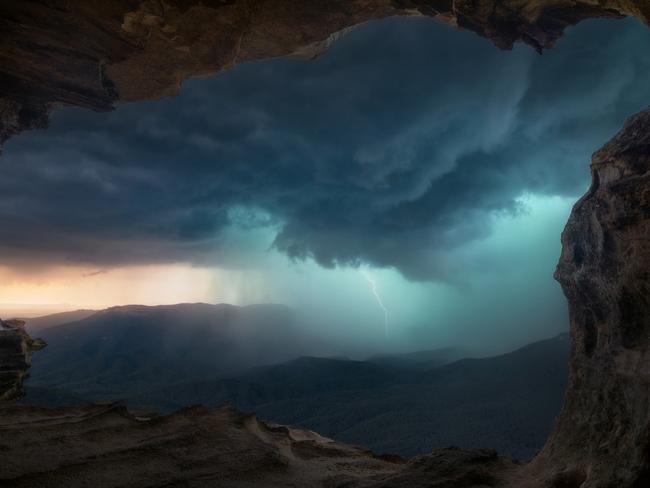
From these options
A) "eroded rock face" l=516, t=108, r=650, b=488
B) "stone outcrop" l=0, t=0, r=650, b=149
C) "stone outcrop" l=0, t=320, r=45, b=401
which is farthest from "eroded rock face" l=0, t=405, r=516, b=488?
"stone outcrop" l=0, t=0, r=650, b=149

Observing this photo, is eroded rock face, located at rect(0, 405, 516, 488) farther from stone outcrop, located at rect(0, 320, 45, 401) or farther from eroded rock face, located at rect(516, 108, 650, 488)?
stone outcrop, located at rect(0, 320, 45, 401)

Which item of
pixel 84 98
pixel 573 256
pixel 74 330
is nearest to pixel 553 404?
pixel 573 256

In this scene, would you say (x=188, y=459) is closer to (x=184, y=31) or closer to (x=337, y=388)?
(x=184, y=31)

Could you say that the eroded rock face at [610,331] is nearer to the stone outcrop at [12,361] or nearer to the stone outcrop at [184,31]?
the stone outcrop at [184,31]

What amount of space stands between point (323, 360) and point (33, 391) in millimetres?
41497

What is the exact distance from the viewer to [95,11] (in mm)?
7512

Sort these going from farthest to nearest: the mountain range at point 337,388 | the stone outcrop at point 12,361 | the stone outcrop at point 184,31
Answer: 1. the mountain range at point 337,388
2. the stone outcrop at point 12,361
3. the stone outcrop at point 184,31

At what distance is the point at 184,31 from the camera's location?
27.2ft

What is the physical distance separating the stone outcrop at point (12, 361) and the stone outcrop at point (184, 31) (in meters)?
6.83

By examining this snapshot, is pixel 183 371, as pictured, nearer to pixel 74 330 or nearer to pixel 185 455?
pixel 74 330

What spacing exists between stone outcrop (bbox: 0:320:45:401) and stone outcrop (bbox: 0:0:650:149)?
22.4 ft

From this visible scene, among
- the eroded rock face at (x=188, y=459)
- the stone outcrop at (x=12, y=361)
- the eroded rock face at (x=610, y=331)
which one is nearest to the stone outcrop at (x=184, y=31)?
the eroded rock face at (x=610, y=331)

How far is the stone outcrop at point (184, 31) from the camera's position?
737 centimetres

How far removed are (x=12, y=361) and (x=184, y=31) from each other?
9730 mm
